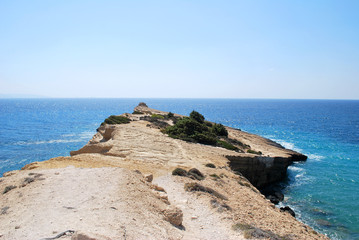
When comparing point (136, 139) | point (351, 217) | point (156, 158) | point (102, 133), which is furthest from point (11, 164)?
point (351, 217)

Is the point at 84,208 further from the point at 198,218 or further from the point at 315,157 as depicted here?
the point at 315,157

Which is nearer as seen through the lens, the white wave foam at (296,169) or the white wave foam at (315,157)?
the white wave foam at (296,169)

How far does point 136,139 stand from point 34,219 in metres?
20.4

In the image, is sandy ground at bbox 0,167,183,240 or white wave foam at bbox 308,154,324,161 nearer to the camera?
sandy ground at bbox 0,167,183,240

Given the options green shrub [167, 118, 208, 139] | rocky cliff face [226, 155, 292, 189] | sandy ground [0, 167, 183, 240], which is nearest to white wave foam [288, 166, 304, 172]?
rocky cliff face [226, 155, 292, 189]

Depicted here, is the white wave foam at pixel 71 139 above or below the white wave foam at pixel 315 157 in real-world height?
above

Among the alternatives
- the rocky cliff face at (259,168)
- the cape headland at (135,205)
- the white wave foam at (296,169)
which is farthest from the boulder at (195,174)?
the white wave foam at (296,169)

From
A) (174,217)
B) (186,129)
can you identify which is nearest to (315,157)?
(186,129)

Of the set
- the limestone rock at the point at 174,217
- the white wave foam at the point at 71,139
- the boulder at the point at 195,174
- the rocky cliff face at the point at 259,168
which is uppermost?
the limestone rock at the point at 174,217

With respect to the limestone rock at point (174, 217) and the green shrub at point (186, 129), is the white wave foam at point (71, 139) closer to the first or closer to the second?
the green shrub at point (186, 129)

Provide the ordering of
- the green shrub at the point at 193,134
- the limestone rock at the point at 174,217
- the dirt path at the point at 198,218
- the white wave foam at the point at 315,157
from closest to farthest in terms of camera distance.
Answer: the dirt path at the point at 198,218 < the limestone rock at the point at 174,217 < the green shrub at the point at 193,134 < the white wave foam at the point at 315,157

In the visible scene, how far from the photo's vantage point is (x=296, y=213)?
2280 cm

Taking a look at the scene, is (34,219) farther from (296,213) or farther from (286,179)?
(286,179)

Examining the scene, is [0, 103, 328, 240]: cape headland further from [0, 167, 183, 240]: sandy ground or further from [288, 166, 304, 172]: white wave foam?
[288, 166, 304, 172]: white wave foam
